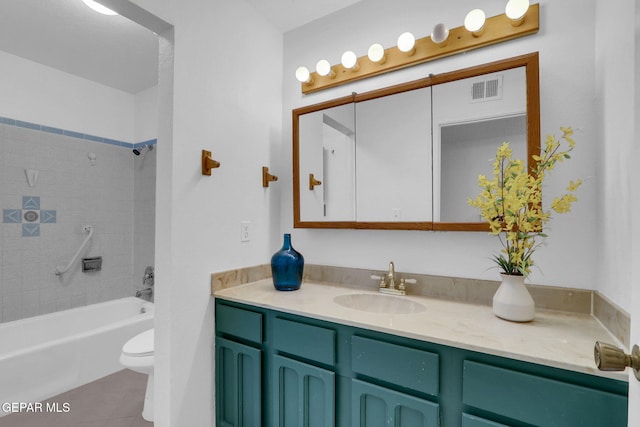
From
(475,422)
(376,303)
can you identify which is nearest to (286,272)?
(376,303)

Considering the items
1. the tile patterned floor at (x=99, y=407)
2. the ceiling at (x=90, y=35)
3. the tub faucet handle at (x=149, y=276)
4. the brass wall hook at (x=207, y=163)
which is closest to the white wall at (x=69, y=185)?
the tub faucet handle at (x=149, y=276)

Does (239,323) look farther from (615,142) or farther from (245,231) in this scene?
(615,142)

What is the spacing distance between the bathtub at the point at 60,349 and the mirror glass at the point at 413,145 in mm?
1854

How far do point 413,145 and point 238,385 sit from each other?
1434 millimetres

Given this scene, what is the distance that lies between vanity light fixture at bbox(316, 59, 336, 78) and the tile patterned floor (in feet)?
7.55

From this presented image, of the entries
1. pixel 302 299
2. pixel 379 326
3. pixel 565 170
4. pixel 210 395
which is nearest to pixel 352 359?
pixel 379 326

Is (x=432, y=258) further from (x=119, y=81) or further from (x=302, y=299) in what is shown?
(x=119, y=81)

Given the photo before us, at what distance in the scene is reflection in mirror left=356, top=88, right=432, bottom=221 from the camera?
147 cm

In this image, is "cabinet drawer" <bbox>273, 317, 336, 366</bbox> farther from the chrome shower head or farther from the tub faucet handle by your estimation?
the chrome shower head

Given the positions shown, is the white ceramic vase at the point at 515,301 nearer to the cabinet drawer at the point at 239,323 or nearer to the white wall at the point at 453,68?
the white wall at the point at 453,68

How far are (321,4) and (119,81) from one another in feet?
7.26

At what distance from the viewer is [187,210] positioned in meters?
1.36

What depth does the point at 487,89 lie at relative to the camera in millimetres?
1329

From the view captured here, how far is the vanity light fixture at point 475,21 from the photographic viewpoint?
129 centimetres
